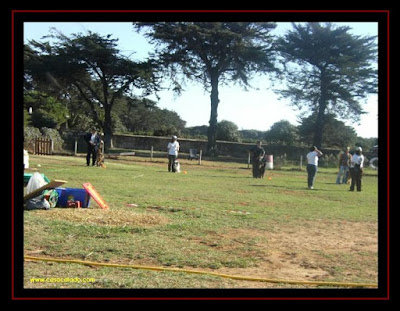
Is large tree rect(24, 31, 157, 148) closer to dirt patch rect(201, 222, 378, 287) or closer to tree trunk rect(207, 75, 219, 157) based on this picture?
tree trunk rect(207, 75, 219, 157)

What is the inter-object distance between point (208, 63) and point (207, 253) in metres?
39.0

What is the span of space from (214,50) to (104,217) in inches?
1420

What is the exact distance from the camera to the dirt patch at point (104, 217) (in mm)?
8953

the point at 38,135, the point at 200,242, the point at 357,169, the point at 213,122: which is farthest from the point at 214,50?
the point at 200,242

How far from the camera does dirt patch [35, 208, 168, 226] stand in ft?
29.4

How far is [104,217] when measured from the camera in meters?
9.29

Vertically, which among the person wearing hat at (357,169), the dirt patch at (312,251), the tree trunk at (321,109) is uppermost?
the tree trunk at (321,109)

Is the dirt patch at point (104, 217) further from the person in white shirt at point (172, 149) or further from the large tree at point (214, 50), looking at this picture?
the large tree at point (214, 50)

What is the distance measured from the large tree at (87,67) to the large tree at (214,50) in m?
2.91

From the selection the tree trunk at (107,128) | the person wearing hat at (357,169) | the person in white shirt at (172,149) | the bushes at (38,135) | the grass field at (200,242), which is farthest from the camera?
the tree trunk at (107,128)

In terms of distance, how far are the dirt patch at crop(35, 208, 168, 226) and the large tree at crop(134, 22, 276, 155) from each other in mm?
32778

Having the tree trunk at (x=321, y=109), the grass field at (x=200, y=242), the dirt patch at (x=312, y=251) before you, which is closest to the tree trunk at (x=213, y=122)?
the tree trunk at (x=321, y=109)

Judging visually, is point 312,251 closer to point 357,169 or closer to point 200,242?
point 200,242
